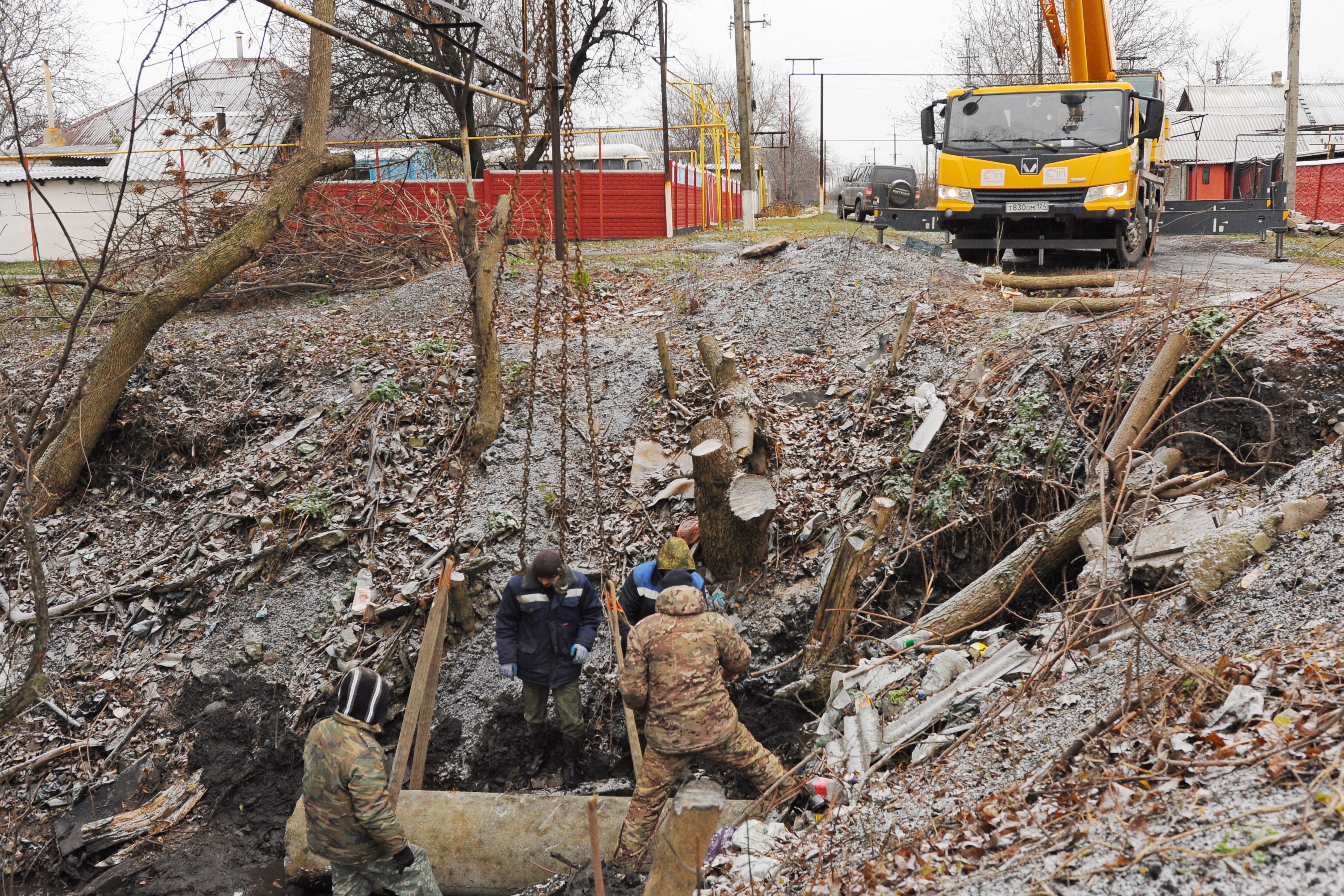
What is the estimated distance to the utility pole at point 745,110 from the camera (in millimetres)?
22578

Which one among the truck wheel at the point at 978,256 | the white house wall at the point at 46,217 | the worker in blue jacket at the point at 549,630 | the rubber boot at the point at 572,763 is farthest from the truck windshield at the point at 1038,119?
the white house wall at the point at 46,217

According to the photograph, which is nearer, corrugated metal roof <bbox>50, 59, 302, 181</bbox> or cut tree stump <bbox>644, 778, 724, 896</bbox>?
cut tree stump <bbox>644, 778, 724, 896</bbox>

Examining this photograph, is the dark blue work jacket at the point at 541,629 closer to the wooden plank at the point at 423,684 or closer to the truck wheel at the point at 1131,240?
the wooden plank at the point at 423,684

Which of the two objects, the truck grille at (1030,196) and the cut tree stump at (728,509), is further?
the truck grille at (1030,196)

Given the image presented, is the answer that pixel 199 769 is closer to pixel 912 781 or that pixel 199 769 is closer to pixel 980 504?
pixel 912 781

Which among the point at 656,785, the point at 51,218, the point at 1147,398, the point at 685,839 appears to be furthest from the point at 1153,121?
the point at 51,218

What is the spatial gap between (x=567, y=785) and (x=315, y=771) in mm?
2160

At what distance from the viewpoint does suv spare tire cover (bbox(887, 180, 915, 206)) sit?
1284 centimetres

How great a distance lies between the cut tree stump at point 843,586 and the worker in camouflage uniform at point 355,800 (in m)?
2.70

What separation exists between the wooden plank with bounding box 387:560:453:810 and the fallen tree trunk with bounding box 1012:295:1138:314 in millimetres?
6239

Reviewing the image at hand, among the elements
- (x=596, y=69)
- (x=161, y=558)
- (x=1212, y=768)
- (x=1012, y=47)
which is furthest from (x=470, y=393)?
(x=1012, y=47)

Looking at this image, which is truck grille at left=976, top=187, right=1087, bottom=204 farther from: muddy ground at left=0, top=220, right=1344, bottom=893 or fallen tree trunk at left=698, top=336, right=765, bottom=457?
fallen tree trunk at left=698, top=336, right=765, bottom=457

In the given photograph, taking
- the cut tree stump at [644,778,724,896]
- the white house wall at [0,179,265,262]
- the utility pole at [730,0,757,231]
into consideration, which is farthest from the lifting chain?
the white house wall at [0,179,265,262]

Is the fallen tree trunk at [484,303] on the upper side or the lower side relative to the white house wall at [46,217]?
lower
